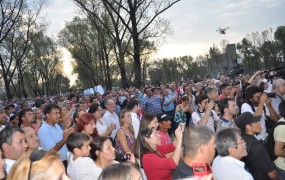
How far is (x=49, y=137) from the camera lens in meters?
5.75

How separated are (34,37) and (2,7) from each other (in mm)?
8932

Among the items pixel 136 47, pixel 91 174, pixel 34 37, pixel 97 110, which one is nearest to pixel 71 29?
pixel 34 37

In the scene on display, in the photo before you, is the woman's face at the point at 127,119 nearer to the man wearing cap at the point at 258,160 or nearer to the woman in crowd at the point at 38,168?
the man wearing cap at the point at 258,160

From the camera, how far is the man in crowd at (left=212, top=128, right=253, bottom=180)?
332cm

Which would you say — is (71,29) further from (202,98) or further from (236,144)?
(236,144)

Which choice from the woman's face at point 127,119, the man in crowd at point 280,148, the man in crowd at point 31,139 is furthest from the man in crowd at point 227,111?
the man in crowd at point 31,139

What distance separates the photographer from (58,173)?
7.55 feet

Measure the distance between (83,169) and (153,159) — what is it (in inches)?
37.6

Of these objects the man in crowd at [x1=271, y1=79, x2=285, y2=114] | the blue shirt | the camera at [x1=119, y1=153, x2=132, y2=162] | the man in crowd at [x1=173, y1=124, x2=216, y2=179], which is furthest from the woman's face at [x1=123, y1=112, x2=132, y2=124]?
the man in crowd at [x1=271, y1=79, x2=285, y2=114]

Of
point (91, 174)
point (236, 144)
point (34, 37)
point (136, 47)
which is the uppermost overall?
point (34, 37)

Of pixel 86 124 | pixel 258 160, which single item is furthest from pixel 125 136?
pixel 258 160

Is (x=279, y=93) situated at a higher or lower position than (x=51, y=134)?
higher

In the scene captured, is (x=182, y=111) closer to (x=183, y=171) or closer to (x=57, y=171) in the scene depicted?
(x=183, y=171)

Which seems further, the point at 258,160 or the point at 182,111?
the point at 182,111
